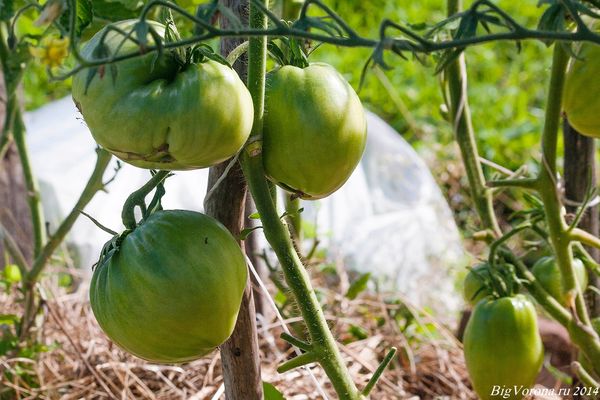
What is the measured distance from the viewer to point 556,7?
583 millimetres

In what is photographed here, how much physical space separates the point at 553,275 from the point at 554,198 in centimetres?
17

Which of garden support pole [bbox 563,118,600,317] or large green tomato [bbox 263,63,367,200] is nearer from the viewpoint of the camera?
large green tomato [bbox 263,63,367,200]

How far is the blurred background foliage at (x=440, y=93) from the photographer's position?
3.01 meters

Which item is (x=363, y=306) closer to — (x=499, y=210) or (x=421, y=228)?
(x=421, y=228)

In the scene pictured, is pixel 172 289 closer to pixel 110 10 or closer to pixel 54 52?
pixel 54 52

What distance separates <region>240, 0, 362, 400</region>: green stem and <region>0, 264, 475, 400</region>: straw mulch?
38cm

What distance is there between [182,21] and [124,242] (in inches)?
22.6

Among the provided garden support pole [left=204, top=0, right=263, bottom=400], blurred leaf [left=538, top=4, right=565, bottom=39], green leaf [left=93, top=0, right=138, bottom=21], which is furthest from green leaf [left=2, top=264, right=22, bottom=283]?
blurred leaf [left=538, top=4, right=565, bottom=39]

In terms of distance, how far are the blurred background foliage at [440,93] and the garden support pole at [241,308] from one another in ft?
6.43

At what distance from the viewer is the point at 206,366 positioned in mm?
1316

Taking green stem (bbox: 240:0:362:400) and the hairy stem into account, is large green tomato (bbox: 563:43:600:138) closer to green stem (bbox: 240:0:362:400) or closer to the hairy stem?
green stem (bbox: 240:0:362:400)

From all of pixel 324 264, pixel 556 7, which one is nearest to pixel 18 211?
pixel 324 264

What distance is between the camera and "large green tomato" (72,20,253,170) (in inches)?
22.7

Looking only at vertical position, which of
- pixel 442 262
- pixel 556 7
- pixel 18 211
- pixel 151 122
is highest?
pixel 556 7
